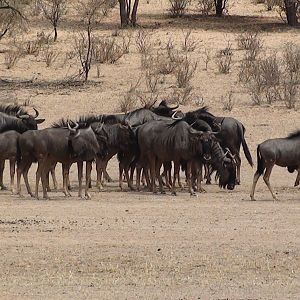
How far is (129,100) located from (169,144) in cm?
863

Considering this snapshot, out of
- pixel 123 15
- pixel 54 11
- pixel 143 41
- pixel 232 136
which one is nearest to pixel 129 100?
pixel 232 136

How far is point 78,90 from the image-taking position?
1268 inches

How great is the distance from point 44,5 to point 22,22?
6.17 metres

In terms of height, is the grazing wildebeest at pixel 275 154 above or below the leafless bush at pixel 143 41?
below

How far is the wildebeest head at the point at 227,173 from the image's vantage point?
22.2 meters

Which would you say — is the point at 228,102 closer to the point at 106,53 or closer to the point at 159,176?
the point at 106,53

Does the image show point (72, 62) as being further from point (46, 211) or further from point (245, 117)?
point (46, 211)

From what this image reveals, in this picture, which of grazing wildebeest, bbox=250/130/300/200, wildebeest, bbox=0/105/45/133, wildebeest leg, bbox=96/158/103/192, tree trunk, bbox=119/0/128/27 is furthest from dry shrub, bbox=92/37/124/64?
grazing wildebeest, bbox=250/130/300/200

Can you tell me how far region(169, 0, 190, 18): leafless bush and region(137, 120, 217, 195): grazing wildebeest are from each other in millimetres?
24257

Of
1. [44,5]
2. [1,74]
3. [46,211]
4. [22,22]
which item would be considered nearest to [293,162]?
[46,211]

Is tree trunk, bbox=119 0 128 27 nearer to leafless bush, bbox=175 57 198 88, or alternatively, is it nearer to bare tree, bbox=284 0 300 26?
bare tree, bbox=284 0 300 26

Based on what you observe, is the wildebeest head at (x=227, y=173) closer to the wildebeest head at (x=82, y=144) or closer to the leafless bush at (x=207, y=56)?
the wildebeest head at (x=82, y=144)

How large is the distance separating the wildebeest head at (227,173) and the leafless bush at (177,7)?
24.4 meters

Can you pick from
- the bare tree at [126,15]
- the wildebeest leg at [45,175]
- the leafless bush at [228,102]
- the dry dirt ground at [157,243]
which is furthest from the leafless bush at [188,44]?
the wildebeest leg at [45,175]
